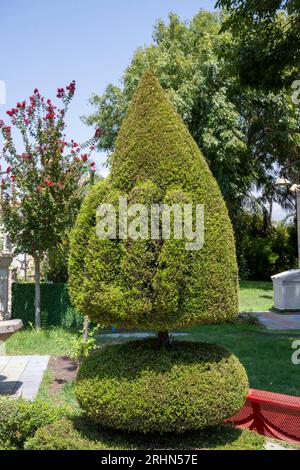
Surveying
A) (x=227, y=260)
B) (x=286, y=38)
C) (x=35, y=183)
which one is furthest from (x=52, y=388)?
(x=286, y=38)

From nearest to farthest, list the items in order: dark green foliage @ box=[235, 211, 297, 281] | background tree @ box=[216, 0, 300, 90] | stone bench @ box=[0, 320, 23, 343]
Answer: stone bench @ box=[0, 320, 23, 343], background tree @ box=[216, 0, 300, 90], dark green foliage @ box=[235, 211, 297, 281]

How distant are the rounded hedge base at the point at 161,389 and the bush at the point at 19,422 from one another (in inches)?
28.9

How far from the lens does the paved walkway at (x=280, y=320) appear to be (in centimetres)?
1347

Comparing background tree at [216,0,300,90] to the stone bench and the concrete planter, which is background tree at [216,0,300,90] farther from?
the concrete planter

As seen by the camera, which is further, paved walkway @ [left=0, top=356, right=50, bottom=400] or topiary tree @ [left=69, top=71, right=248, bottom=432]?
paved walkway @ [left=0, top=356, right=50, bottom=400]

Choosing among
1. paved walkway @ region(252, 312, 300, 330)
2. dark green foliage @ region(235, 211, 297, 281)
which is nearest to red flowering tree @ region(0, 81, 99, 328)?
paved walkway @ region(252, 312, 300, 330)

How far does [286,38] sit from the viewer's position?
9.62 m

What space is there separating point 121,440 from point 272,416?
1784 millimetres

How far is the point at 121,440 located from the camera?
14.0 feet

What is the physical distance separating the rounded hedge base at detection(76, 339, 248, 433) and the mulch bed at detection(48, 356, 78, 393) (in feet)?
11.6

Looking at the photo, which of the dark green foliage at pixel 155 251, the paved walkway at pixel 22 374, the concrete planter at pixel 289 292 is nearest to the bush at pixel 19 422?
the dark green foliage at pixel 155 251

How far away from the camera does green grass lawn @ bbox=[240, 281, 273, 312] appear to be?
1766 cm

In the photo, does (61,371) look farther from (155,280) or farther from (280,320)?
(280,320)

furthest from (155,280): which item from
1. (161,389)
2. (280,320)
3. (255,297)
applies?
(255,297)
